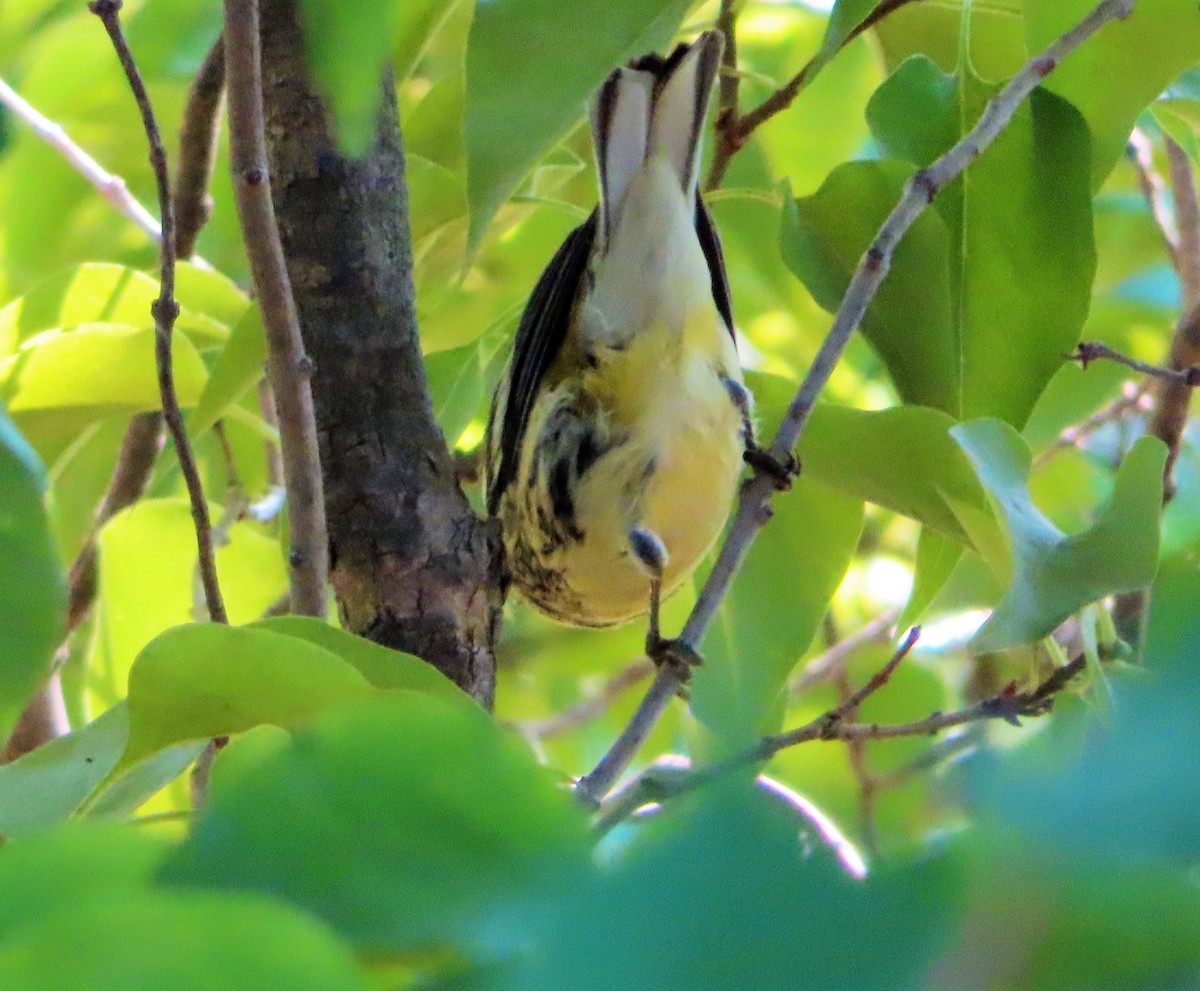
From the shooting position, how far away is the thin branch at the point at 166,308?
3.52ft

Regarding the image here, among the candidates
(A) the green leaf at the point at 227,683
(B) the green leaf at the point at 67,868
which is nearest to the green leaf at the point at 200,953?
(B) the green leaf at the point at 67,868

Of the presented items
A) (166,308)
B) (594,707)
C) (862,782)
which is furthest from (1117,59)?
(594,707)

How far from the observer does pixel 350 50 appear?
33 centimetres

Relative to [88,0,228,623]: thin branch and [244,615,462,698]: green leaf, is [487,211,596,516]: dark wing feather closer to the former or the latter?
[88,0,228,623]: thin branch

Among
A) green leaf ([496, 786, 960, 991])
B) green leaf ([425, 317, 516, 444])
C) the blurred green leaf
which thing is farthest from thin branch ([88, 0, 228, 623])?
green leaf ([496, 786, 960, 991])

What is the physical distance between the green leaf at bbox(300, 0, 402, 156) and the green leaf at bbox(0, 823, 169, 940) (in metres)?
0.22

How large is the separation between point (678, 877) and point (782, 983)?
0.11 ft

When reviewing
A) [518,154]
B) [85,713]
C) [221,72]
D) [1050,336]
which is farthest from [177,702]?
[221,72]

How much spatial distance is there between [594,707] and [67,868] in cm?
212

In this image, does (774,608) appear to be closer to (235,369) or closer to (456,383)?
(456,383)

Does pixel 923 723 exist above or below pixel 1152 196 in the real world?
below

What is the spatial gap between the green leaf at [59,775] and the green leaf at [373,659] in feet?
0.41

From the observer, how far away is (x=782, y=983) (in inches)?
12.6

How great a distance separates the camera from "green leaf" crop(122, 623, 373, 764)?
87cm
